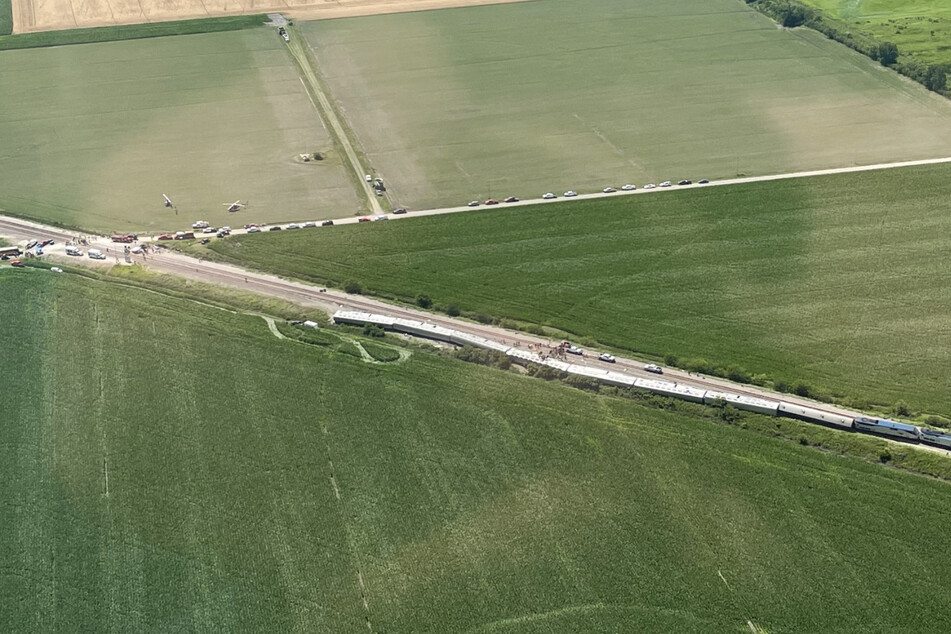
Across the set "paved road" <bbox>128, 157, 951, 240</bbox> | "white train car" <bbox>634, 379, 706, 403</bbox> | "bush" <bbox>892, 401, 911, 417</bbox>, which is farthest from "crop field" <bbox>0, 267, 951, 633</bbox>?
"paved road" <bbox>128, 157, 951, 240</bbox>

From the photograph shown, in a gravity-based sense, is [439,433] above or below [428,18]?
below

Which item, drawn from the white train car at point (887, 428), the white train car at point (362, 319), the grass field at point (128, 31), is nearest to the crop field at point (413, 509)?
the white train car at point (887, 428)

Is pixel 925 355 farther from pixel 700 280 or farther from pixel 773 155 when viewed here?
pixel 773 155

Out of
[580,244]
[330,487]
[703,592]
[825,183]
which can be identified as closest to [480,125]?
[580,244]

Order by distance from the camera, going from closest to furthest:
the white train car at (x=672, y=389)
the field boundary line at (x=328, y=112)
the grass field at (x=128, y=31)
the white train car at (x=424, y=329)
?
the white train car at (x=672, y=389)
the white train car at (x=424, y=329)
the field boundary line at (x=328, y=112)
the grass field at (x=128, y=31)

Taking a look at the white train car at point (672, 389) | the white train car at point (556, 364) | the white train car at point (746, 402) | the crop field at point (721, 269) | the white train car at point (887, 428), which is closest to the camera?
Answer: the white train car at point (887, 428)

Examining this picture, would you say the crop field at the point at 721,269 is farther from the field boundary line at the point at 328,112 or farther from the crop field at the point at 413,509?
the crop field at the point at 413,509
